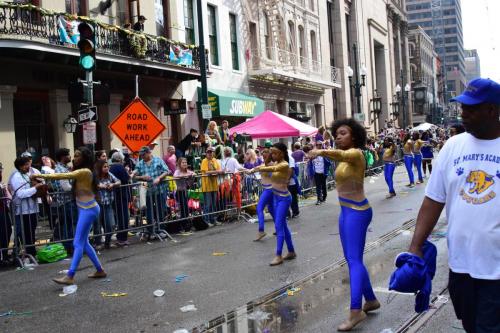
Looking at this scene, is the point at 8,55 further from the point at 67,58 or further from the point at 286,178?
the point at 286,178

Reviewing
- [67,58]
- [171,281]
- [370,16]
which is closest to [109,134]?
[67,58]

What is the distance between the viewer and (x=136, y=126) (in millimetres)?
12008

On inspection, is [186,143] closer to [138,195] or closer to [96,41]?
[96,41]

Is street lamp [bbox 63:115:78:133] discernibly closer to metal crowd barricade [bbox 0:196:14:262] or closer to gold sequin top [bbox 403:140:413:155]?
metal crowd barricade [bbox 0:196:14:262]

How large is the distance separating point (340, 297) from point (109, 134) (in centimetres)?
1373

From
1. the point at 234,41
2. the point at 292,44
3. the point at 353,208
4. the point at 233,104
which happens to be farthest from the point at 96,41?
the point at 292,44

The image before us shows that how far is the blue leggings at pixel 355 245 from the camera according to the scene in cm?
528

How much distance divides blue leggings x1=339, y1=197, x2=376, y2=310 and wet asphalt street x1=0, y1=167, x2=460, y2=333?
29cm

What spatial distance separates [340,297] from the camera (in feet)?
21.0

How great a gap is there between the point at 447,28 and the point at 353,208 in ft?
553

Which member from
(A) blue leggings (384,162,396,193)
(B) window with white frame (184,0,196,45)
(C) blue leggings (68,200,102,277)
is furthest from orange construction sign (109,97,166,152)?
(B) window with white frame (184,0,196,45)

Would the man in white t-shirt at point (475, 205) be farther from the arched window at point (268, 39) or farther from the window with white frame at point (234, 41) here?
the arched window at point (268, 39)

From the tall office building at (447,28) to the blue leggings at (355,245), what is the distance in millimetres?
147419

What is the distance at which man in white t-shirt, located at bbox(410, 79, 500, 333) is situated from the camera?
121 inches
